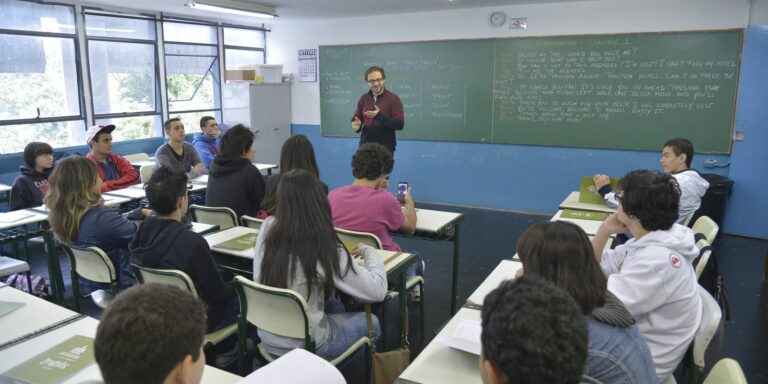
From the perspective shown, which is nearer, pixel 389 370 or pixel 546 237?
pixel 546 237

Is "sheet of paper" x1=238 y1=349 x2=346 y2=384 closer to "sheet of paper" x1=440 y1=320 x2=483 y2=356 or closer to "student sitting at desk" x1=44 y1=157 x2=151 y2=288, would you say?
"sheet of paper" x1=440 y1=320 x2=483 y2=356

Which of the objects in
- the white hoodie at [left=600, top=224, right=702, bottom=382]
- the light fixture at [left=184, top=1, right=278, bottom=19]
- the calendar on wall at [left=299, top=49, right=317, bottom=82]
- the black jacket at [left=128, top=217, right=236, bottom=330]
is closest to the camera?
the white hoodie at [left=600, top=224, right=702, bottom=382]

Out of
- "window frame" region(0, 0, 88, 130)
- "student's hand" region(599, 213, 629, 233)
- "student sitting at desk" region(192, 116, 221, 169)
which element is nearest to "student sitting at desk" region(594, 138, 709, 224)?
"student's hand" region(599, 213, 629, 233)

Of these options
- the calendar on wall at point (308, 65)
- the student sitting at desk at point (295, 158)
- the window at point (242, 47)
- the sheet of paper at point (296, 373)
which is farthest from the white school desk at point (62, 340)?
the window at point (242, 47)

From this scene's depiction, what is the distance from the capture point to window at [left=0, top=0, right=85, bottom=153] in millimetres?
5738

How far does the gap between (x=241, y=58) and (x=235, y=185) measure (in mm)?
5217

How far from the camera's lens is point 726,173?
5750mm

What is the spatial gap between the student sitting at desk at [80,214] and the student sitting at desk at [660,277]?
98.7 inches

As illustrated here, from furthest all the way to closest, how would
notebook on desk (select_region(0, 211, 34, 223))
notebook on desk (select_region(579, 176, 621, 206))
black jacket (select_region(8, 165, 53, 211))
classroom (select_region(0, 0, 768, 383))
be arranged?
classroom (select_region(0, 0, 768, 383)) → black jacket (select_region(8, 165, 53, 211)) → notebook on desk (select_region(579, 176, 621, 206)) → notebook on desk (select_region(0, 211, 34, 223))

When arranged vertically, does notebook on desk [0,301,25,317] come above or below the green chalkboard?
below

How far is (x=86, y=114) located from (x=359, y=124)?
3.46m

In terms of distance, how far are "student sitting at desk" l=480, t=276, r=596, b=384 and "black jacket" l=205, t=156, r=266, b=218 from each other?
3044 millimetres

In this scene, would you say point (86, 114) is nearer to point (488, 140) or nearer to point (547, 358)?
point (488, 140)

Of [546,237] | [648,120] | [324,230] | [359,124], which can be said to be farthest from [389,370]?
[648,120]
